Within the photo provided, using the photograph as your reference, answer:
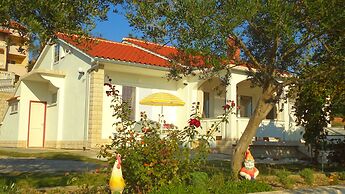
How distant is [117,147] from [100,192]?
0.80 m

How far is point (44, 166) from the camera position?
12.4 meters

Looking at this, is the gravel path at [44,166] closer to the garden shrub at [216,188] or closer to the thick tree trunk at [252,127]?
the thick tree trunk at [252,127]

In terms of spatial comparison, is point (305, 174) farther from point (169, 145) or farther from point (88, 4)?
point (88, 4)

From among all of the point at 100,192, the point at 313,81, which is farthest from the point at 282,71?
the point at 100,192

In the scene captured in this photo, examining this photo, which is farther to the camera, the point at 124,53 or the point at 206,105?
the point at 206,105

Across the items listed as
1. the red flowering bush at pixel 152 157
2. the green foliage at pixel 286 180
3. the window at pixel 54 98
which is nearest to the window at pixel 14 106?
the window at pixel 54 98

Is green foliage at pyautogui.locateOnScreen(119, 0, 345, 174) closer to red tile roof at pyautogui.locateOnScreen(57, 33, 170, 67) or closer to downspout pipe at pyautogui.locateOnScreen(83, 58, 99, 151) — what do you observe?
red tile roof at pyautogui.locateOnScreen(57, 33, 170, 67)

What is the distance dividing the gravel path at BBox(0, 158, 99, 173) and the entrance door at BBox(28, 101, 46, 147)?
880cm

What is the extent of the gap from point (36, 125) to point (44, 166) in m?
10.8

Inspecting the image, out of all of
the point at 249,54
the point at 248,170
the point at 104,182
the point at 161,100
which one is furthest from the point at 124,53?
the point at 104,182

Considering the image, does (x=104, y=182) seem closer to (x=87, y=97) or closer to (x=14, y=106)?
(x=87, y=97)

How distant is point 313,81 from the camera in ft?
30.7

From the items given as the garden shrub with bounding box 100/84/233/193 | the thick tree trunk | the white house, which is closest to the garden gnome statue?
the thick tree trunk

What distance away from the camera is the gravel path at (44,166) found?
11461 mm
